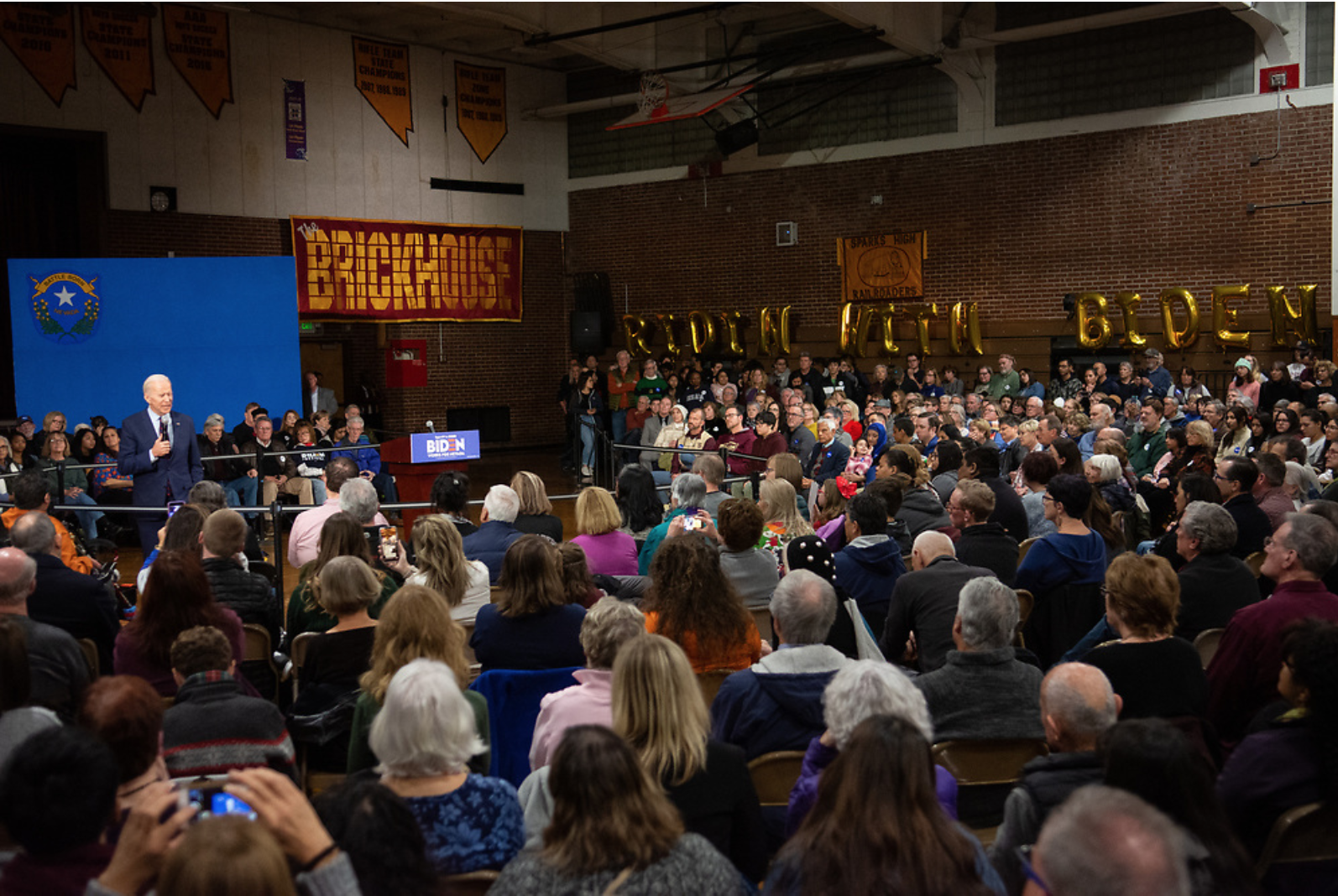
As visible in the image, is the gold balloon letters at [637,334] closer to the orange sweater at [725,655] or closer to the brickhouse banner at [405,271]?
the brickhouse banner at [405,271]

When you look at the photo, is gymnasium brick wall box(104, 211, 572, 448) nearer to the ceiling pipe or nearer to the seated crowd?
the ceiling pipe

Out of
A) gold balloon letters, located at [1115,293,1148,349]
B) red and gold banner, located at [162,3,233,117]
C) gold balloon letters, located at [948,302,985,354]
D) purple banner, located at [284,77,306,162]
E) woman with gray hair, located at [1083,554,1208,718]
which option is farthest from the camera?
purple banner, located at [284,77,306,162]

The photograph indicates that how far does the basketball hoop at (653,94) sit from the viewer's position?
1570 centimetres

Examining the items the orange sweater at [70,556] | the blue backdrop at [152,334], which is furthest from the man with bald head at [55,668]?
the blue backdrop at [152,334]

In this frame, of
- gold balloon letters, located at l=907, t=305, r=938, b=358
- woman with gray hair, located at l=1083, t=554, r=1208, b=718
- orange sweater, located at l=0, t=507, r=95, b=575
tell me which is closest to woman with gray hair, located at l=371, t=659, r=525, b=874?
woman with gray hair, located at l=1083, t=554, r=1208, b=718

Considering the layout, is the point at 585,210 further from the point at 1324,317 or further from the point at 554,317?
the point at 1324,317

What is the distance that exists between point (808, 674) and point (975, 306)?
13.1m

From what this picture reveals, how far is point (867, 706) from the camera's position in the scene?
2477mm

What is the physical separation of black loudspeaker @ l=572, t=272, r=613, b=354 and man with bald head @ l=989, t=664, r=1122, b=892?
16.1 metres

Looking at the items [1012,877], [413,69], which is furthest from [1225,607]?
[413,69]

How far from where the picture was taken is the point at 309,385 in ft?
50.0

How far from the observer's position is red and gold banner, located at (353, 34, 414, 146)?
54.1 feet

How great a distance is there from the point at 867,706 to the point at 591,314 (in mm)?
16351

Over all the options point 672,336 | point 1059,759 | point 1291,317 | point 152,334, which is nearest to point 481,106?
point 672,336
